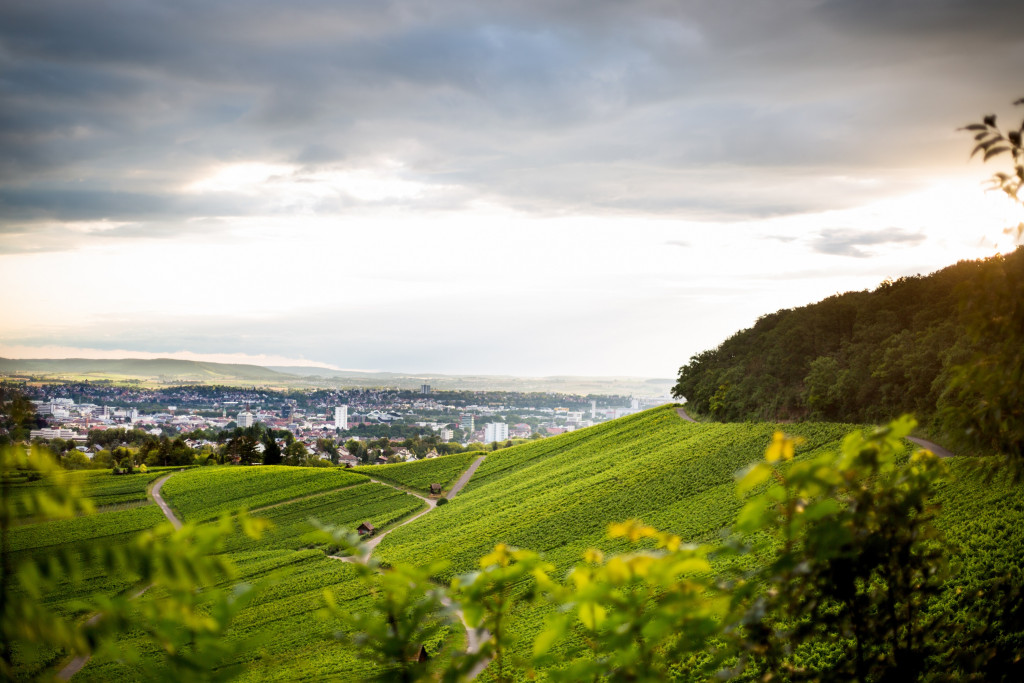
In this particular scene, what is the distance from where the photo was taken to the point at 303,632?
23312mm

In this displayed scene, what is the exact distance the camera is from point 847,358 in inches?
1334

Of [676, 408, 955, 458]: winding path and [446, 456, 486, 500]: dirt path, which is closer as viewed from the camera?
[676, 408, 955, 458]: winding path

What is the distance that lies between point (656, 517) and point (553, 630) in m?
27.6

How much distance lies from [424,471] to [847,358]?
140ft

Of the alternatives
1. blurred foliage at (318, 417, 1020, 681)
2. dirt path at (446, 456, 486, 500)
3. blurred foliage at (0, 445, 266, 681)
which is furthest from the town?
blurred foliage at (318, 417, 1020, 681)

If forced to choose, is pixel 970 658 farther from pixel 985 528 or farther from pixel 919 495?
pixel 985 528

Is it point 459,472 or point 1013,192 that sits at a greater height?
point 1013,192

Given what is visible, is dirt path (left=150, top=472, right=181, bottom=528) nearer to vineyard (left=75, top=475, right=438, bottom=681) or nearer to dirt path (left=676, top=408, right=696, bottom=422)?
vineyard (left=75, top=475, right=438, bottom=681)

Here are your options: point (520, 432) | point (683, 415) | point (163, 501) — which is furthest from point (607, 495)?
point (520, 432)

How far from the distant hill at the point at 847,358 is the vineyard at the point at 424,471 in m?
25.6

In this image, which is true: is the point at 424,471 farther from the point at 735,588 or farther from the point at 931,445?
the point at 735,588

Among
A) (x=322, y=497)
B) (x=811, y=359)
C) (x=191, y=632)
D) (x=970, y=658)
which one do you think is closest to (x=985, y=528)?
(x=970, y=658)

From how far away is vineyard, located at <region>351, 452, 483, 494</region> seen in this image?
59.5 metres

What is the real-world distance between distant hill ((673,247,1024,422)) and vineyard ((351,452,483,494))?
25.6 m
